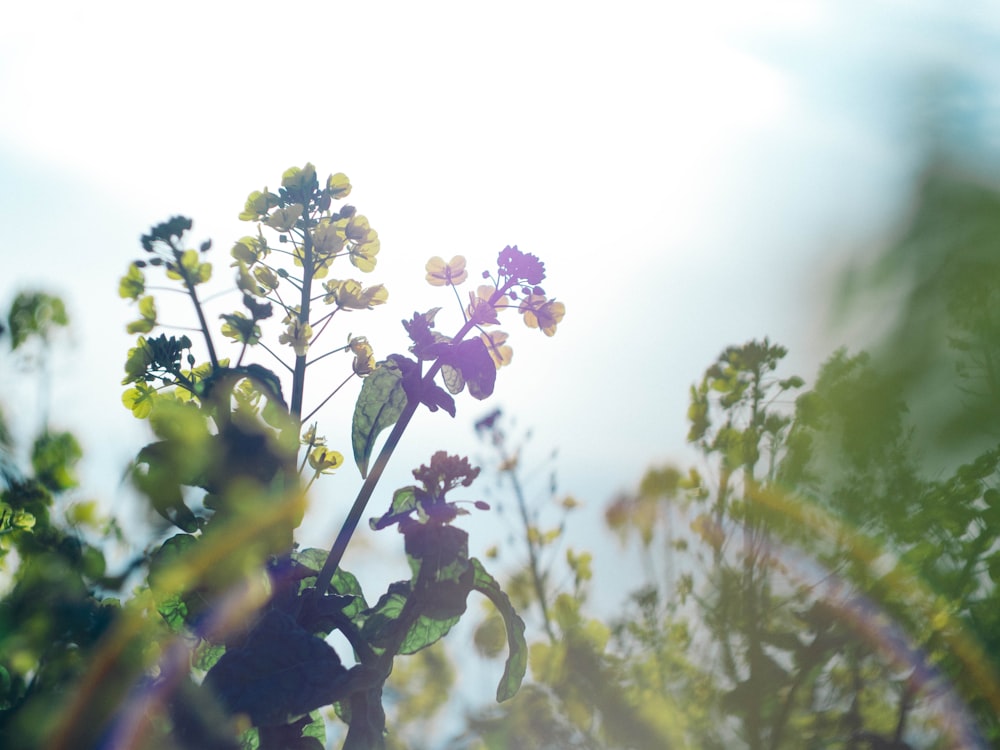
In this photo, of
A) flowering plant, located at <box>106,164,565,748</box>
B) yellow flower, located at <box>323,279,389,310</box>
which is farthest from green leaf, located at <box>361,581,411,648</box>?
yellow flower, located at <box>323,279,389,310</box>

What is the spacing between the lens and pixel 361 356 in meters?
0.93

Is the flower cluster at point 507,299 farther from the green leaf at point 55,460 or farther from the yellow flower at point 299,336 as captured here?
the green leaf at point 55,460

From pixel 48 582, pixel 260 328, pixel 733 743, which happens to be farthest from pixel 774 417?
pixel 48 582

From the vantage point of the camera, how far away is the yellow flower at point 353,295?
3.02ft

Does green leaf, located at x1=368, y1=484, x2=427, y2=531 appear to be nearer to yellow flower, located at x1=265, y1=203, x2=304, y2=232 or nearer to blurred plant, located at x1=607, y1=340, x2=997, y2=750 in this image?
yellow flower, located at x1=265, y1=203, x2=304, y2=232

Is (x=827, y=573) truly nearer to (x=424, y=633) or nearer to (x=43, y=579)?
(x=424, y=633)

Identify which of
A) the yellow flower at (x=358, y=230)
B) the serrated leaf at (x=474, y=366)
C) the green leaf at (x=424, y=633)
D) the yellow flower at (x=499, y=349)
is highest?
the yellow flower at (x=358, y=230)

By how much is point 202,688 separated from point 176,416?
26 centimetres

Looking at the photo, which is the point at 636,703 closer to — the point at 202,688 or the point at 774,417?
the point at 774,417

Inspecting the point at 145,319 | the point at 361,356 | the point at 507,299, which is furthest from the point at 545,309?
the point at 145,319

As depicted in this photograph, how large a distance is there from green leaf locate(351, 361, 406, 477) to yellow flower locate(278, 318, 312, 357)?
0.08 m

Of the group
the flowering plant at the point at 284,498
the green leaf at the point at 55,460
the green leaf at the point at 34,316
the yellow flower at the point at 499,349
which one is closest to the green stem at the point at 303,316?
the flowering plant at the point at 284,498

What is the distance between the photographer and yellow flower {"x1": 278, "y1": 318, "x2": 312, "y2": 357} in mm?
867

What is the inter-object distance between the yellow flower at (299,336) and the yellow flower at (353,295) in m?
0.05
